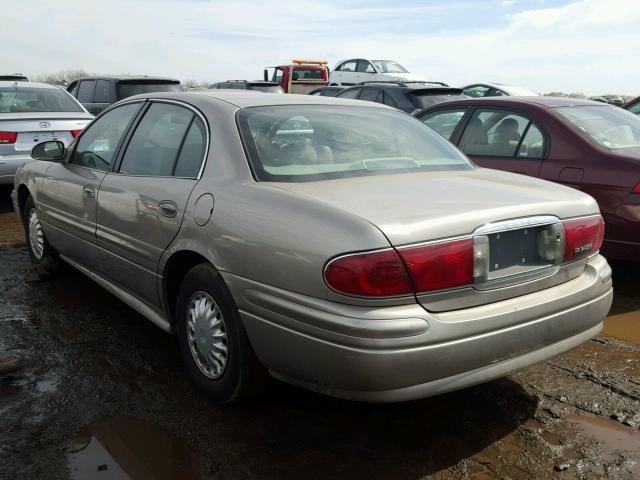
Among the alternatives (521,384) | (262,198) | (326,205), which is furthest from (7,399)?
(521,384)

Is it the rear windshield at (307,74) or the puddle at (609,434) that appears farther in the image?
the rear windshield at (307,74)

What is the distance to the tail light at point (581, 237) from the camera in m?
2.87

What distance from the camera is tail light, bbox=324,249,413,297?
2352mm

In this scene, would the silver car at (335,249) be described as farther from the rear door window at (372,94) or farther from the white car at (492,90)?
the white car at (492,90)

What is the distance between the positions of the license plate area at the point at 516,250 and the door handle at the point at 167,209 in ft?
4.96

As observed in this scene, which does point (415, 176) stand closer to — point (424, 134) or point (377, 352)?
point (424, 134)

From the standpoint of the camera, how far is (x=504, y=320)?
2564mm

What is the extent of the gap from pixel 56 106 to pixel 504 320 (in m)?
7.71

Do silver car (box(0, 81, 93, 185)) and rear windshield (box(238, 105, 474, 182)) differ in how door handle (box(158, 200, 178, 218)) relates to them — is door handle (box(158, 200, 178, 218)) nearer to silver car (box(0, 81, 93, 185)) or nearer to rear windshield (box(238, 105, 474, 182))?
rear windshield (box(238, 105, 474, 182))

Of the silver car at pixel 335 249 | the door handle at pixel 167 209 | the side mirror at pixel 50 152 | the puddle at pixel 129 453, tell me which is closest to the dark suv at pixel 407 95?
the side mirror at pixel 50 152

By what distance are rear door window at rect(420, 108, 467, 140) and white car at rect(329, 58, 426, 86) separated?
15721mm

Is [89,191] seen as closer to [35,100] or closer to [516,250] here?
[516,250]

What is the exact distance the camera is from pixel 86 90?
41.5 feet

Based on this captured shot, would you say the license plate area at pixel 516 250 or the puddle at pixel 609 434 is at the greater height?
the license plate area at pixel 516 250
